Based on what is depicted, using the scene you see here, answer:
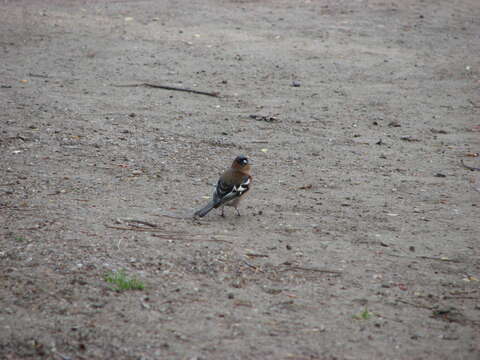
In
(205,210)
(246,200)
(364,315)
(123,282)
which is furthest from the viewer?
(246,200)

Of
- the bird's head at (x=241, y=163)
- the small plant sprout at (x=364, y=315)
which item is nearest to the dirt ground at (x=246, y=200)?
the small plant sprout at (x=364, y=315)

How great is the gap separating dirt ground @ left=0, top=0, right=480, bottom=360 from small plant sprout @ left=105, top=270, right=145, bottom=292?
0.07 m

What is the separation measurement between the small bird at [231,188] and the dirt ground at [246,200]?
209 mm

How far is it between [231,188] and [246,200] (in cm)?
65

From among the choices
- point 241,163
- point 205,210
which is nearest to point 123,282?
point 205,210

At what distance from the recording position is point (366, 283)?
16.2ft

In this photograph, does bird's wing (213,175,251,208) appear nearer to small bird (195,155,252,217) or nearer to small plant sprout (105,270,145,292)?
small bird (195,155,252,217)

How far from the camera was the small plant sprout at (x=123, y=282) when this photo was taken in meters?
4.57

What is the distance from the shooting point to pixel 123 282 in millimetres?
4605

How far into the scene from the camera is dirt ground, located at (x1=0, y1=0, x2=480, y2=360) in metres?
4.20

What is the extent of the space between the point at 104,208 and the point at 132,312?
200 cm

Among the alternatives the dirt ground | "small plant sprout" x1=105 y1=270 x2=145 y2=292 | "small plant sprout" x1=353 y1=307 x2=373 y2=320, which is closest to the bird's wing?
the dirt ground

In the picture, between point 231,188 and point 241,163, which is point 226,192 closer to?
point 231,188

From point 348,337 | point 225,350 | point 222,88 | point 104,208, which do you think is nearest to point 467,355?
point 348,337
